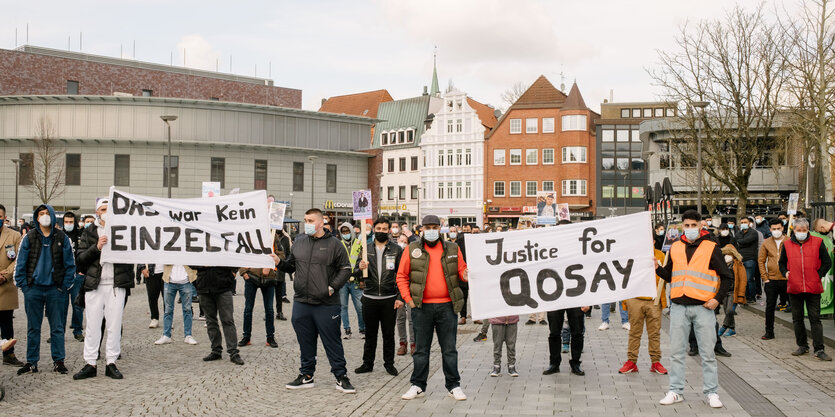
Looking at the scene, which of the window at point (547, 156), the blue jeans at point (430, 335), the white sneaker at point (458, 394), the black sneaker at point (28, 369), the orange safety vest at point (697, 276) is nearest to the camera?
the orange safety vest at point (697, 276)

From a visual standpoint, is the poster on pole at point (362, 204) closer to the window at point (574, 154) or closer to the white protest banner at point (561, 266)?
the white protest banner at point (561, 266)

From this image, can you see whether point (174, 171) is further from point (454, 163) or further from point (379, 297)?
point (379, 297)

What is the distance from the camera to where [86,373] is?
9273mm

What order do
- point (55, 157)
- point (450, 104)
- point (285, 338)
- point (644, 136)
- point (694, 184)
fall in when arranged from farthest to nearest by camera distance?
point (450, 104), point (644, 136), point (55, 157), point (694, 184), point (285, 338)

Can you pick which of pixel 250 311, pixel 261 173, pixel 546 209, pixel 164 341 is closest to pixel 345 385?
pixel 250 311

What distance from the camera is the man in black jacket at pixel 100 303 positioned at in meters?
9.35

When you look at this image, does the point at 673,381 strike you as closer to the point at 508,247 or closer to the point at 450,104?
the point at 508,247

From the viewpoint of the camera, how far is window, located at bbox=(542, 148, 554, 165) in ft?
221

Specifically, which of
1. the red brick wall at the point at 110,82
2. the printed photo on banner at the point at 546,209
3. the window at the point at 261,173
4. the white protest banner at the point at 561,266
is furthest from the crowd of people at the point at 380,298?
the red brick wall at the point at 110,82

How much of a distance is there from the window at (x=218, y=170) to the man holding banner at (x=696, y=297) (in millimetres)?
55481

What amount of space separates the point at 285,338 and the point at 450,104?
61185 millimetres

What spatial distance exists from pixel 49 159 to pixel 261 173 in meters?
16.1

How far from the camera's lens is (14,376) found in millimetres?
9422

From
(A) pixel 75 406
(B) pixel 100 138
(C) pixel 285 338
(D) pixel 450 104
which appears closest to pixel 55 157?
(B) pixel 100 138
